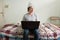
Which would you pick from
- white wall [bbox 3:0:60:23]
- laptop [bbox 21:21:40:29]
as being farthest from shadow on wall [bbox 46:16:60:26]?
laptop [bbox 21:21:40:29]

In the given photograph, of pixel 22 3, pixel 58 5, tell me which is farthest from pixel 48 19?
pixel 22 3

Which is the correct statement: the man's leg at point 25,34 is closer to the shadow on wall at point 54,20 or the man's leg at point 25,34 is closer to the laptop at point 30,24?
the laptop at point 30,24

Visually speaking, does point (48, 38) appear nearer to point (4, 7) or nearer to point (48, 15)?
point (48, 15)

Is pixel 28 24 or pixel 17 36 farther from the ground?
pixel 28 24

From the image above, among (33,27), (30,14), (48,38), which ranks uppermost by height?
(30,14)

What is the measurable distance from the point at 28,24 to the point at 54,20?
2456 millimetres

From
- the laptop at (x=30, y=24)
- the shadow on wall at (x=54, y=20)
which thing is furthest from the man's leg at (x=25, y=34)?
the shadow on wall at (x=54, y=20)

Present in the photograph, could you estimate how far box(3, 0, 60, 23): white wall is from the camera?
5883 millimetres

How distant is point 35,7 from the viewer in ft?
19.5

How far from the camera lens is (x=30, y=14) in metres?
4.22

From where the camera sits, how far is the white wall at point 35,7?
5883mm

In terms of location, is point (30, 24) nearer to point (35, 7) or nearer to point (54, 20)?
point (35, 7)

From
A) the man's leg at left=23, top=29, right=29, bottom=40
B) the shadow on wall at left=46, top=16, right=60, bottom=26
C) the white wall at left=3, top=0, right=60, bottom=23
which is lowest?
the man's leg at left=23, top=29, right=29, bottom=40

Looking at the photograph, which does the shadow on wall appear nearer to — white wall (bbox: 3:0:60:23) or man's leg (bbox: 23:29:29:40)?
white wall (bbox: 3:0:60:23)
